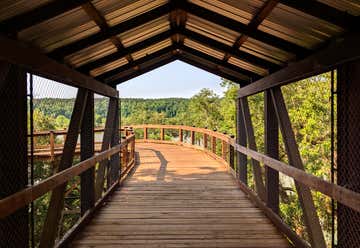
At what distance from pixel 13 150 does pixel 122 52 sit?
2865 mm

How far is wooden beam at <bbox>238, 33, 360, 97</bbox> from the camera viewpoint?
238 centimetres

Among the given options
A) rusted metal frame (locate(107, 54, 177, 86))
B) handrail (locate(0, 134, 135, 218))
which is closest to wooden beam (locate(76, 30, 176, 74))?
handrail (locate(0, 134, 135, 218))

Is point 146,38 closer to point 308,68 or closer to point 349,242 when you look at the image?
point 308,68

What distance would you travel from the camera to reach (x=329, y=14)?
2.52 metres

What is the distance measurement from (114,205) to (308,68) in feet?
12.9

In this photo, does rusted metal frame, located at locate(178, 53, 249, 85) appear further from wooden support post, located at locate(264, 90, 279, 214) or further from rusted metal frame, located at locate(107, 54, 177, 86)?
wooden support post, located at locate(264, 90, 279, 214)

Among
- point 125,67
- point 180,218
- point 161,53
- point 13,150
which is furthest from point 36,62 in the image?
point 161,53

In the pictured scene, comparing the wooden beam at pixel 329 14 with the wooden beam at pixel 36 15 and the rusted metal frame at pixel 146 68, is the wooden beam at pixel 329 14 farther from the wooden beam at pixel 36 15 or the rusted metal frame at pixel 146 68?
the rusted metal frame at pixel 146 68

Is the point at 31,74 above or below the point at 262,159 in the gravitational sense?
above

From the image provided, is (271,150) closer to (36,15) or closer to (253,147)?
(253,147)

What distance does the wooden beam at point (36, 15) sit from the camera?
2443mm

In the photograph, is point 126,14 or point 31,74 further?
point 126,14

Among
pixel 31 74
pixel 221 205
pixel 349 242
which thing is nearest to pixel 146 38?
pixel 31 74

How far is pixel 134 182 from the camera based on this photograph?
24.2 ft
